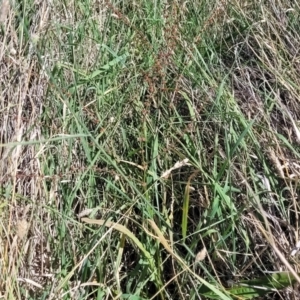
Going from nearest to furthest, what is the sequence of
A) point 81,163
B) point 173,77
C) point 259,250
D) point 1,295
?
1. point 1,295
2. point 259,250
3. point 81,163
4. point 173,77

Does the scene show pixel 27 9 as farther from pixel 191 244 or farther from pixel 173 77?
pixel 191 244

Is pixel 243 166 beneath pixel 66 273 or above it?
above

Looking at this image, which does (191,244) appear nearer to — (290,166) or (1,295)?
(290,166)

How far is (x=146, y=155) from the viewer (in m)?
1.40

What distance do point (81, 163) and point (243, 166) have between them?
40 cm

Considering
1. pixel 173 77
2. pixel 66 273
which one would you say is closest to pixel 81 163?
pixel 66 273

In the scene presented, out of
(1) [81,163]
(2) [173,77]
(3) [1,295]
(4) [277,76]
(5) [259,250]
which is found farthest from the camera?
(2) [173,77]

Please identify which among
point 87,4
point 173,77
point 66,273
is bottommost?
point 66,273

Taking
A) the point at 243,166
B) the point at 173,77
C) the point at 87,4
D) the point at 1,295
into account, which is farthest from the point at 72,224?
the point at 87,4

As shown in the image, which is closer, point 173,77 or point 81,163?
point 81,163

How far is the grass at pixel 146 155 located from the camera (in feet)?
3.87

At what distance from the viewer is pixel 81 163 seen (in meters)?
1.41

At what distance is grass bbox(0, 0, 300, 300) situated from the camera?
1.18 meters

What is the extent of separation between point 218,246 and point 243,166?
193mm
